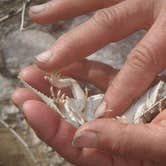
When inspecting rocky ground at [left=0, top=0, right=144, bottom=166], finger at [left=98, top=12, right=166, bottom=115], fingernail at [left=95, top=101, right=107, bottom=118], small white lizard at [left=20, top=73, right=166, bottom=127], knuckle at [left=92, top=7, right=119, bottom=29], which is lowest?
rocky ground at [left=0, top=0, right=144, bottom=166]

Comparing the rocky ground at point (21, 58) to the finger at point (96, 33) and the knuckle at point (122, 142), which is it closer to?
the finger at point (96, 33)

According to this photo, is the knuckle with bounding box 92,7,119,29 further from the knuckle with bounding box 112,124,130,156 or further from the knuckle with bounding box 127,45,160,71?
the knuckle with bounding box 112,124,130,156

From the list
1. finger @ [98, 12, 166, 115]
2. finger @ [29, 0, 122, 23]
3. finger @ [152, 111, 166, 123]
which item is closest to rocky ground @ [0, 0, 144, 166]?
finger @ [29, 0, 122, 23]

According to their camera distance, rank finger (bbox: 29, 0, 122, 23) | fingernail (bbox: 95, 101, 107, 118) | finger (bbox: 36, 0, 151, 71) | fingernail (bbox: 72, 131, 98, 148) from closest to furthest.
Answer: fingernail (bbox: 72, 131, 98, 148) < fingernail (bbox: 95, 101, 107, 118) < finger (bbox: 36, 0, 151, 71) < finger (bbox: 29, 0, 122, 23)

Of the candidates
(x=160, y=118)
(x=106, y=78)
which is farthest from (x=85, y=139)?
(x=106, y=78)

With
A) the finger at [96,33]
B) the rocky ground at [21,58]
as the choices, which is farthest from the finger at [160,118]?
the rocky ground at [21,58]

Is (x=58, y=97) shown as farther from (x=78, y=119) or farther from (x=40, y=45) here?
→ (x=40, y=45)

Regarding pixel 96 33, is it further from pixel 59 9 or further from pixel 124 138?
pixel 124 138
